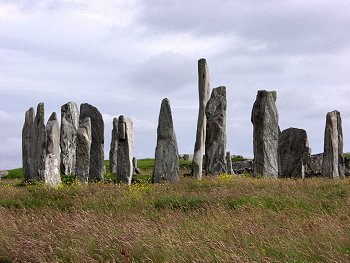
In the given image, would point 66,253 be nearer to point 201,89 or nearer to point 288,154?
point 201,89

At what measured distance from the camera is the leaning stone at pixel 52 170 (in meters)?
24.4

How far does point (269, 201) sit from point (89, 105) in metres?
16.0

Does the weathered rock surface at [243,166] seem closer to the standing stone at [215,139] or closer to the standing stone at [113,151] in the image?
the standing stone at [113,151]

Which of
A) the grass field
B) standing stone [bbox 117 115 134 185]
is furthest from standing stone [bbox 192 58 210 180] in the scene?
the grass field

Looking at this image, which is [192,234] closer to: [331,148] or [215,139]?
[215,139]

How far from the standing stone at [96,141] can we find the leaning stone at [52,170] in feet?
6.65

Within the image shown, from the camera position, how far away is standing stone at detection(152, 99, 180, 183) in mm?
24250

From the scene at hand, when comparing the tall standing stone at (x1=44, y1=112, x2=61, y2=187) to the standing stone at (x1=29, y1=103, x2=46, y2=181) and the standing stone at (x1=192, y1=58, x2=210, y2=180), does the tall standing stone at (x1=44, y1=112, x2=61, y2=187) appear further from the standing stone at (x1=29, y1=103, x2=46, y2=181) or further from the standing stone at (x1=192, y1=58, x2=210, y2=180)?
the standing stone at (x1=192, y1=58, x2=210, y2=180)

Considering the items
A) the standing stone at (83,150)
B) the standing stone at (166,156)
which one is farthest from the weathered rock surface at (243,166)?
the standing stone at (166,156)

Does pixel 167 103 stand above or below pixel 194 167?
above

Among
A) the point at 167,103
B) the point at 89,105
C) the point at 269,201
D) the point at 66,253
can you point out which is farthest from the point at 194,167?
the point at 66,253

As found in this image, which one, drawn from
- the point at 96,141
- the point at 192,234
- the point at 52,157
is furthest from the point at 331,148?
the point at 192,234

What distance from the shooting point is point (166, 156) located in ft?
79.7

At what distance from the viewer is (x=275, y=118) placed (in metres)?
26.6
